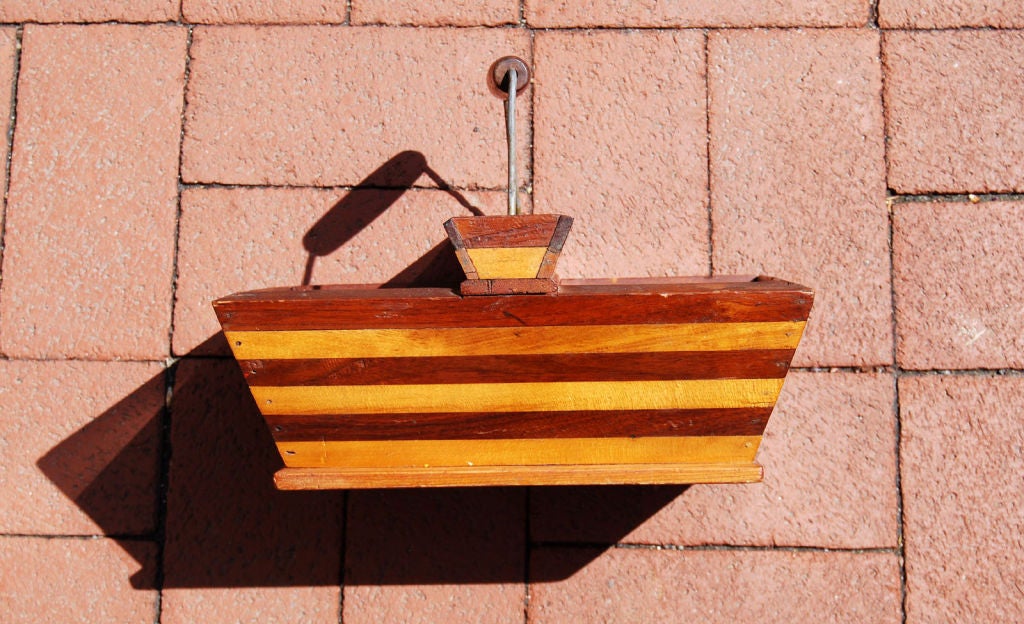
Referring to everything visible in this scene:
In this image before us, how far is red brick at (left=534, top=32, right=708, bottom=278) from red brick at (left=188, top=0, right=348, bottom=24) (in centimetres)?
51

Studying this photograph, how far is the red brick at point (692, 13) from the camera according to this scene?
1.66 m

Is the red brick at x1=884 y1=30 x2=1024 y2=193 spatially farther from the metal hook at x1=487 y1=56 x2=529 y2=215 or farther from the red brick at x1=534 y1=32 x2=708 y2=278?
the metal hook at x1=487 y1=56 x2=529 y2=215

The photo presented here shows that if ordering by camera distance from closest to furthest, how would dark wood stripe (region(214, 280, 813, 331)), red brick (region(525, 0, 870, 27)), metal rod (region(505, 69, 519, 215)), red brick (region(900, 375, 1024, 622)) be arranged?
1. dark wood stripe (region(214, 280, 813, 331))
2. metal rod (region(505, 69, 519, 215))
3. red brick (region(900, 375, 1024, 622))
4. red brick (region(525, 0, 870, 27))

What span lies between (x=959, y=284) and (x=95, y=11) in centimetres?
215

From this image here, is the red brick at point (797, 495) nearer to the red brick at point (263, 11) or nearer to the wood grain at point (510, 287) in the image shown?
the wood grain at point (510, 287)

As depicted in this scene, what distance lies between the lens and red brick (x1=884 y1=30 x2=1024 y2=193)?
1.61 meters

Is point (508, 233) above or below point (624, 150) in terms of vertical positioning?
below

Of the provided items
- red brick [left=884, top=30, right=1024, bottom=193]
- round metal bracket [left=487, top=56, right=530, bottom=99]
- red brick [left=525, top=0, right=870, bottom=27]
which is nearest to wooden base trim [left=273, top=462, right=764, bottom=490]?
round metal bracket [left=487, top=56, right=530, bottom=99]

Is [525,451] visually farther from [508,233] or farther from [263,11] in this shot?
[263,11]

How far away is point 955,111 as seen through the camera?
162 centimetres

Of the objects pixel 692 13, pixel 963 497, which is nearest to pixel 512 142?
pixel 692 13

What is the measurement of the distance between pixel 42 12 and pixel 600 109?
138cm

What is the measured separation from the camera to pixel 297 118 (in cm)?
165

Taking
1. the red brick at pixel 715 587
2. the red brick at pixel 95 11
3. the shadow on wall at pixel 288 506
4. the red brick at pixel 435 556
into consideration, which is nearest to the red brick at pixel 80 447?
the shadow on wall at pixel 288 506
